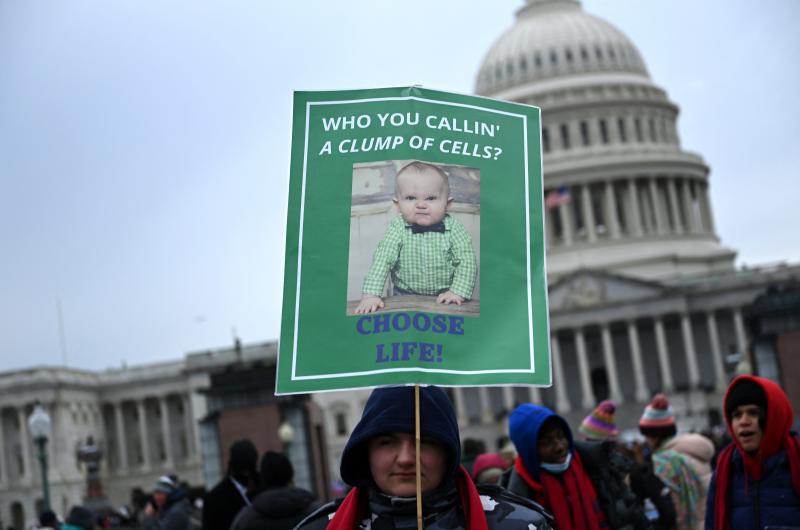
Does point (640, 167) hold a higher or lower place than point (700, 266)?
higher

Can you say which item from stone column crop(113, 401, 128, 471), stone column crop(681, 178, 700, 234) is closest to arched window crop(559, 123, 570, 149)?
stone column crop(681, 178, 700, 234)

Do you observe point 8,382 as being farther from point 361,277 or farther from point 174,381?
point 361,277

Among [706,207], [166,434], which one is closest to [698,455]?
[706,207]

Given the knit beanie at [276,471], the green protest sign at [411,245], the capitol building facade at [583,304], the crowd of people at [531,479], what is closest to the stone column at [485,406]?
the capitol building facade at [583,304]

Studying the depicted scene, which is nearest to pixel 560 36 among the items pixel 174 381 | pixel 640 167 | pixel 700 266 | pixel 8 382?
pixel 640 167

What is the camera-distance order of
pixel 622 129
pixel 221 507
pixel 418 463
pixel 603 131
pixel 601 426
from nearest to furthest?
pixel 418 463
pixel 601 426
pixel 221 507
pixel 603 131
pixel 622 129

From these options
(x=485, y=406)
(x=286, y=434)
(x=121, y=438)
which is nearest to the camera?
(x=286, y=434)

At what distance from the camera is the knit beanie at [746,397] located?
7492 millimetres

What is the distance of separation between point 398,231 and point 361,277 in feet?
0.81

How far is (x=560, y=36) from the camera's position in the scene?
10762 cm

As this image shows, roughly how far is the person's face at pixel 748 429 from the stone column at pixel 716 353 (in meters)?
79.0

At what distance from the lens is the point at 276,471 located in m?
9.72

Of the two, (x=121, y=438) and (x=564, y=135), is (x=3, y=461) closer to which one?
(x=121, y=438)

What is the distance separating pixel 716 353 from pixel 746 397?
8095 centimetres
